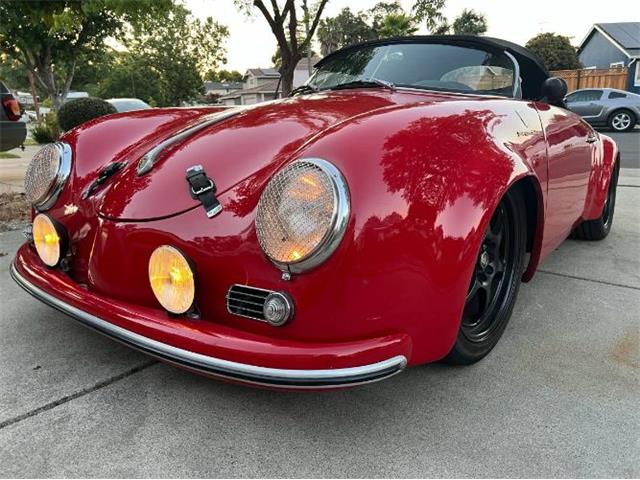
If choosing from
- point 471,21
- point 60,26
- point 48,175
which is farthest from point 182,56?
point 48,175

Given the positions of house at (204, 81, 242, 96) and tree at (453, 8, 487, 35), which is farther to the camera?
house at (204, 81, 242, 96)

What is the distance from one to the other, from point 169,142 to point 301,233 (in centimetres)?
91

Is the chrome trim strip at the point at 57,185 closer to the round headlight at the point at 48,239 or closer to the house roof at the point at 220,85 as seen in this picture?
the round headlight at the point at 48,239

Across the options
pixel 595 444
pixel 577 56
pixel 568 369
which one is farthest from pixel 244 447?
pixel 577 56

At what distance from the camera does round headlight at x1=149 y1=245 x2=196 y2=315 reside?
1.59 meters

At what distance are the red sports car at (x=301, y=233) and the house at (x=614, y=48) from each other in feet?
→ 85.7

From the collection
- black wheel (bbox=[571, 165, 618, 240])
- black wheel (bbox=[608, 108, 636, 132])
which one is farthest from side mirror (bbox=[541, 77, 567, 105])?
black wheel (bbox=[608, 108, 636, 132])

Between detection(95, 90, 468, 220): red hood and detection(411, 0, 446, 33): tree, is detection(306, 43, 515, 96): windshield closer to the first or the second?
detection(95, 90, 468, 220): red hood

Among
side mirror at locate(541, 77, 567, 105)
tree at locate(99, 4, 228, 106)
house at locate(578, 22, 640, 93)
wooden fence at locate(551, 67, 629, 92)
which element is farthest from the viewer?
tree at locate(99, 4, 228, 106)

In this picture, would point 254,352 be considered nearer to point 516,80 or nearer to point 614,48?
point 516,80

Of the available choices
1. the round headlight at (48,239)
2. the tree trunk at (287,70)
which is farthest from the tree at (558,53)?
the round headlight at (48,239)

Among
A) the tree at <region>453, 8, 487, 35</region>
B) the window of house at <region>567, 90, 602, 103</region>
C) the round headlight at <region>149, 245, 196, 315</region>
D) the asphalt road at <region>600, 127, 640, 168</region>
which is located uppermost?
the tree at <region>453, 8, 487, 35</region>

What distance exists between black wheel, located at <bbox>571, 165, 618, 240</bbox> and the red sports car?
1.75 m

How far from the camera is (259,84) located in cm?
6994
